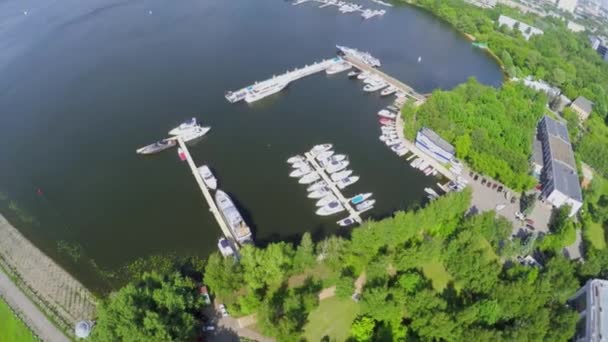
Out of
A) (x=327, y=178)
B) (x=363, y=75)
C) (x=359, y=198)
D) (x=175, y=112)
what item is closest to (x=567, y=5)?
(x=363, y=75)

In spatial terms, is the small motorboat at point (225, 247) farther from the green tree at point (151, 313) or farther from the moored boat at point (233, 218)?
the green tree at point (151, 313)

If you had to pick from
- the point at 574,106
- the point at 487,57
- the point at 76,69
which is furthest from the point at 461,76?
the point at 76,69

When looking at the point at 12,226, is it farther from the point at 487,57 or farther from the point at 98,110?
the point at 487,57

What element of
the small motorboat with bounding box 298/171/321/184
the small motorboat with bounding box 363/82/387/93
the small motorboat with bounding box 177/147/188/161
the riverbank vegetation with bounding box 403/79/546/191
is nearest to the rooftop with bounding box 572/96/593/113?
the riverbank vegetation with bounding box 403/79/546/191

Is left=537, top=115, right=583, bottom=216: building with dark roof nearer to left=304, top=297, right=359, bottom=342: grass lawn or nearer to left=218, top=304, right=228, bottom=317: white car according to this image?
left=304, top=297, right=359, bottom=342: grass lawn

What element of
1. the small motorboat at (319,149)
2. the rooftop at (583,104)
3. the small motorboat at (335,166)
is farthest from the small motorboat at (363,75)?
the rooftop at (583,104)

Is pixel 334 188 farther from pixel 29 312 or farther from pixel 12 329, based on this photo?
pixel 12 329

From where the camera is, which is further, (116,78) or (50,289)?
(116,78)
